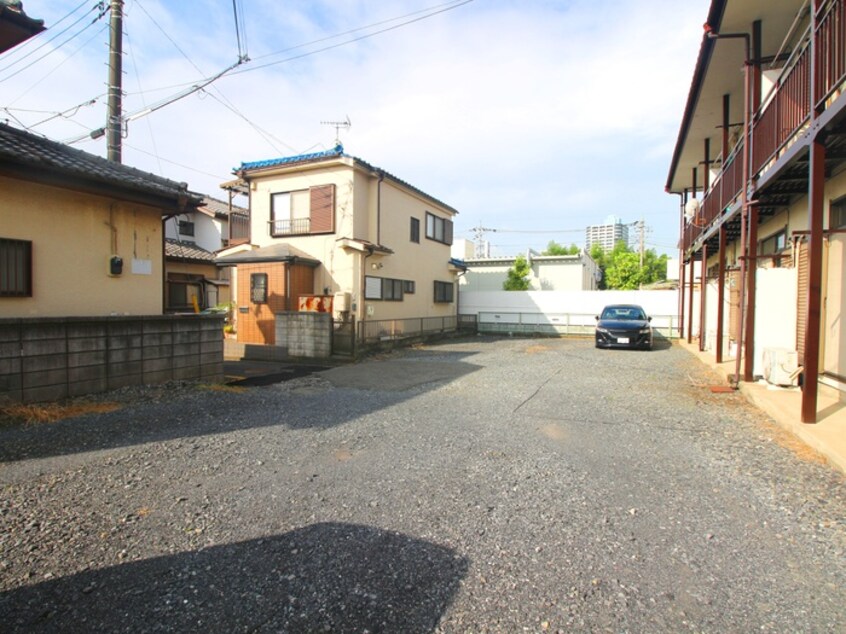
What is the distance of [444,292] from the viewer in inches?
744

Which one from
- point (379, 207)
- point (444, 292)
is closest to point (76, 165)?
point (379, 207)

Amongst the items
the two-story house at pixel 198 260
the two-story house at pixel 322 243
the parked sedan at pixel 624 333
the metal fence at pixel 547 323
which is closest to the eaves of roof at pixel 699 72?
the parked sedan at pixel 624 333

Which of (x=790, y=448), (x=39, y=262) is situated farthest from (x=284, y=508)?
(x=39, y=262)

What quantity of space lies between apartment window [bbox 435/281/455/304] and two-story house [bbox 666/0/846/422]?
9.71 m

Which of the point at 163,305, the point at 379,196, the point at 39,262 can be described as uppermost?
the point at 379,196

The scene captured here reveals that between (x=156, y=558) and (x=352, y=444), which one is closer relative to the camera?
(x=156, y=558)

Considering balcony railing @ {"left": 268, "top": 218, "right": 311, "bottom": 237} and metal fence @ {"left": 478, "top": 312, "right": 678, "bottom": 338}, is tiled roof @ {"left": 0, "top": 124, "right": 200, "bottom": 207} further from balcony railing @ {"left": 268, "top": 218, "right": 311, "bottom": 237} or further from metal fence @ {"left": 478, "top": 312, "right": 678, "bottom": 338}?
metal fence @ {"left": 478, "top": 312, "right": 678, "bottom": 338}

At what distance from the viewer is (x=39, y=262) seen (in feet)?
19.6

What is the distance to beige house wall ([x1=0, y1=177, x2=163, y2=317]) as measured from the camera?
582cm

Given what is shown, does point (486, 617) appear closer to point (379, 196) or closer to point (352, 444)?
point (352, 444)

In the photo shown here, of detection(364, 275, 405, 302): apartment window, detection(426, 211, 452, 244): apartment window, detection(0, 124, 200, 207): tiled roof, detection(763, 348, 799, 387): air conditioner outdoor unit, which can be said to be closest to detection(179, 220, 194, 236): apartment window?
detection(426, 211, 452, 244): apartment window

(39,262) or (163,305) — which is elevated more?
(39,262)

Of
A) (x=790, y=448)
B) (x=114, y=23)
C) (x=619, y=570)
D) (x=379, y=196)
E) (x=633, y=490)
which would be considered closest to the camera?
(x=619, y=570)

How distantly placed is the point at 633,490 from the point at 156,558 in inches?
125
